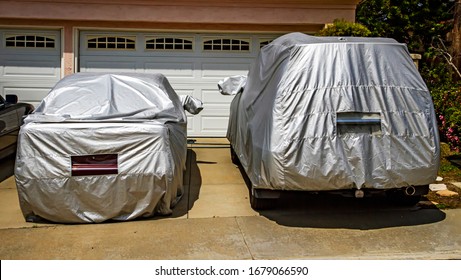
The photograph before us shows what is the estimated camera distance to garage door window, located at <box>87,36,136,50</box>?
1080 centimetres

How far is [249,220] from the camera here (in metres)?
5.48

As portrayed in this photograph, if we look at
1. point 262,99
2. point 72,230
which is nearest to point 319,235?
point 262,99

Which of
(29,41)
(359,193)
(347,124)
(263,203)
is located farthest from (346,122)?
(29,41)

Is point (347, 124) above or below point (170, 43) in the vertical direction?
below

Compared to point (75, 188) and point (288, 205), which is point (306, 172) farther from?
point (75, 188)

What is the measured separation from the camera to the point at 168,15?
1041 cm

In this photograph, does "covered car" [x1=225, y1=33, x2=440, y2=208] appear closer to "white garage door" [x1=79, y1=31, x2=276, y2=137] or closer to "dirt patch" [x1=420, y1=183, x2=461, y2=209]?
"dirt patch" [x1=420, y1=183, x2=461, y2=209]

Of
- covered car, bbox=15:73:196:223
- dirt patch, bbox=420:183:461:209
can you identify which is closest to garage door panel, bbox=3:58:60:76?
covered car, bbox=15:73:196:223

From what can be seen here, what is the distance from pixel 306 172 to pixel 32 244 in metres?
2.80

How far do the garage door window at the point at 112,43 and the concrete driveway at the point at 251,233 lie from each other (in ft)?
17.0

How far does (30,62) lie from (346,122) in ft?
26.9

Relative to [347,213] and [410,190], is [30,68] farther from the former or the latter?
[410,190]

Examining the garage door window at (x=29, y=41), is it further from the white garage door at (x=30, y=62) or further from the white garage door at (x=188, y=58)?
the white garage door at (x=188, y=58)


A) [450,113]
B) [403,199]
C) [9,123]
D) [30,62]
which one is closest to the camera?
[403,199]
